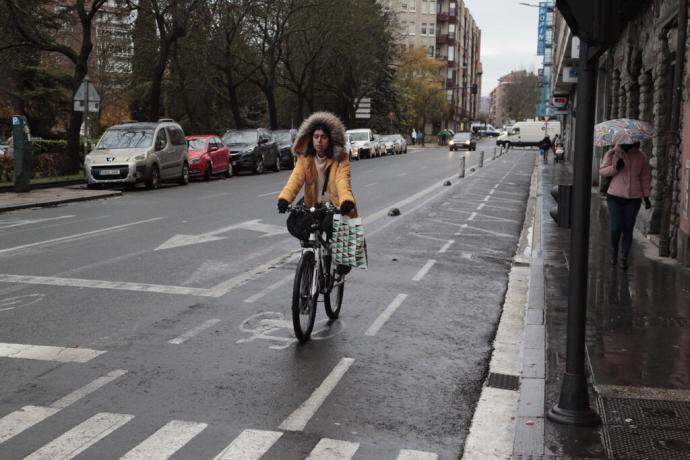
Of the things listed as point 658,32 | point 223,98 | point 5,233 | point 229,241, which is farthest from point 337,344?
point 223,98

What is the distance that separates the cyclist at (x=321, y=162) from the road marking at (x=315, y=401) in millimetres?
1397

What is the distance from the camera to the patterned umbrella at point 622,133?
10.3 meters


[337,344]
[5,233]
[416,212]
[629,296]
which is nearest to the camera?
[337,344]

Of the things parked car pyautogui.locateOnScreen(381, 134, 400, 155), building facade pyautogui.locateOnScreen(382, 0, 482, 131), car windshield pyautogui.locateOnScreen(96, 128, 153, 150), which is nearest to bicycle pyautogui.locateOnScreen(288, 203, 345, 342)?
car windshield pyautogui.locateOnScreen(96, 128, 153, 150)

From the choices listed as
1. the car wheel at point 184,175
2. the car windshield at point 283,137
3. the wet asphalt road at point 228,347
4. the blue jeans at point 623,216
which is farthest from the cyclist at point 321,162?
the car windshield at point 283,137

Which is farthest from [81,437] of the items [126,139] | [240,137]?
[240,137]

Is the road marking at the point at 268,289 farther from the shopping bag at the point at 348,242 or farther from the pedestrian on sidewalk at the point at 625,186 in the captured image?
the pedestrian on sidewalk at the point at 625,186

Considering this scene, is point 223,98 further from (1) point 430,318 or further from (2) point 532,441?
(2) point 532,441

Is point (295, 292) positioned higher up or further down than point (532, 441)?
higher up

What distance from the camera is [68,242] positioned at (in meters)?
12.3

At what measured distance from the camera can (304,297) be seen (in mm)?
6730

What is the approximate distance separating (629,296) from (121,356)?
5.28 meters

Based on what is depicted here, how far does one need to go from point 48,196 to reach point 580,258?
Result: 1813 cm

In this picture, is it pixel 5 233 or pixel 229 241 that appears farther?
pixel 5 233
